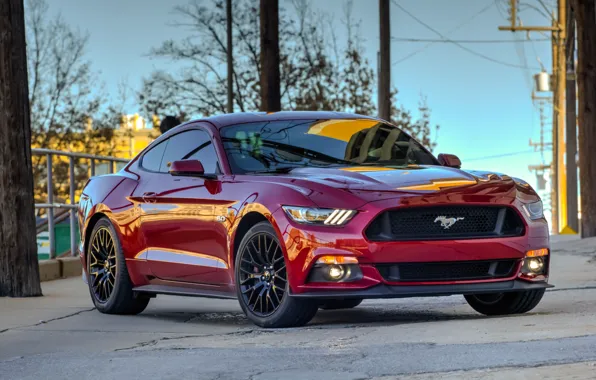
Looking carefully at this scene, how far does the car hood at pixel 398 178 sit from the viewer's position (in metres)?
8.60

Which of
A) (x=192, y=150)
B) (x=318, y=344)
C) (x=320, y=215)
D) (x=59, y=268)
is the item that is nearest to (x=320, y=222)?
(x=320, y=215)

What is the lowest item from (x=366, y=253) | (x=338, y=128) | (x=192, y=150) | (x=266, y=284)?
(x=266, y=284)

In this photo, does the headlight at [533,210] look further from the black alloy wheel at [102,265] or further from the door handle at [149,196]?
the black alloy wheel at [102,265]

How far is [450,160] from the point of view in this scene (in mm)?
10195

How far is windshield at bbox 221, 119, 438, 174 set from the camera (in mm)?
9602

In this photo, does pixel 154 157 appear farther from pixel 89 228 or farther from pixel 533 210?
pixel 533 210

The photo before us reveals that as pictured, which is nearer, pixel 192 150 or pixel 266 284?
pixel 266 284

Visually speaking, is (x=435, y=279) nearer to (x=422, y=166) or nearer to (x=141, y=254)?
(x=422, y=166)

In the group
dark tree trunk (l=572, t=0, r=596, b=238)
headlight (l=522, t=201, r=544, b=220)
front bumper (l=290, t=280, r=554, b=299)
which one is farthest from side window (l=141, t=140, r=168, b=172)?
dark tree trunk (l=572, t=0, r=596, b=238)

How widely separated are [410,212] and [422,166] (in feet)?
3.86

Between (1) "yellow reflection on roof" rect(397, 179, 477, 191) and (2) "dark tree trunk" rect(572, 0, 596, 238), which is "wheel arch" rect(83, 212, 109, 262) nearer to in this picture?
(1) "yellow reflection on roof" rect(397, 179, 477, 191)

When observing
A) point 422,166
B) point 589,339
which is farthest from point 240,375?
point 422,166

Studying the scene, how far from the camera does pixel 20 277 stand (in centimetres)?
1312

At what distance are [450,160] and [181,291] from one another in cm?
230
